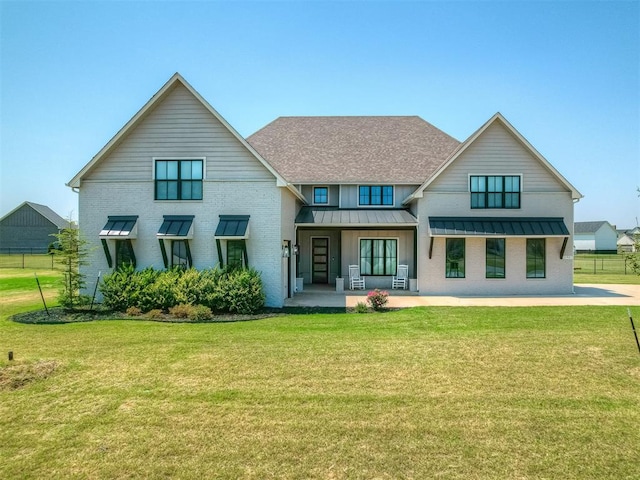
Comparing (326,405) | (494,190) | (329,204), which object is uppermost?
(494,190)

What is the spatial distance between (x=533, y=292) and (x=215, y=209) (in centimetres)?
1547

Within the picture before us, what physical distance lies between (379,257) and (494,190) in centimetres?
663

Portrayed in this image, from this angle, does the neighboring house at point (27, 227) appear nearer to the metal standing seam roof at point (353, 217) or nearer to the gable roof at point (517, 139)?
the metal standing seam roof at point (353, 217)

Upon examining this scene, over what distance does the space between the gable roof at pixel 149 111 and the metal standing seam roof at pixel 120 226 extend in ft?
7.60

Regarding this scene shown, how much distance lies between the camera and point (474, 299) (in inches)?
675

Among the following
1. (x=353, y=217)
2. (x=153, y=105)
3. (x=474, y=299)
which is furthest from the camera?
(x=353, y=217)

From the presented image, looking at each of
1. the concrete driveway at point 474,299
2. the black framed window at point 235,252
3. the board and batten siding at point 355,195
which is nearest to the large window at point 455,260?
the concrete driveway at point 474,299

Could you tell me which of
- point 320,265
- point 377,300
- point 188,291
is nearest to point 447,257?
point 377,300

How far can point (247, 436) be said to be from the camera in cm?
531

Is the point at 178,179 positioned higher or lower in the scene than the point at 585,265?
higher

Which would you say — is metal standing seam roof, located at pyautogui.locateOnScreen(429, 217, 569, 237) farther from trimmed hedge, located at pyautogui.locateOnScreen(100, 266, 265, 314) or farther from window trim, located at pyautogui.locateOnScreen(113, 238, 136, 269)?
window trim, located at pyautogui.locateOnScreen(113, 238, 136, 269)

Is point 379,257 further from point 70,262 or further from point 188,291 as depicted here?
point 70,262

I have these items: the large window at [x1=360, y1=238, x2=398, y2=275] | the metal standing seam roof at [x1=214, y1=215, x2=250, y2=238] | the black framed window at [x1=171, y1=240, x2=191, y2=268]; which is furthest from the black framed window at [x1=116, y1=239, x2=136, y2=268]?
the large window at [x1=360, y1=238, x2=398, y2=275]

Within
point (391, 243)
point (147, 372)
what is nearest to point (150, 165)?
point (147, 372)
